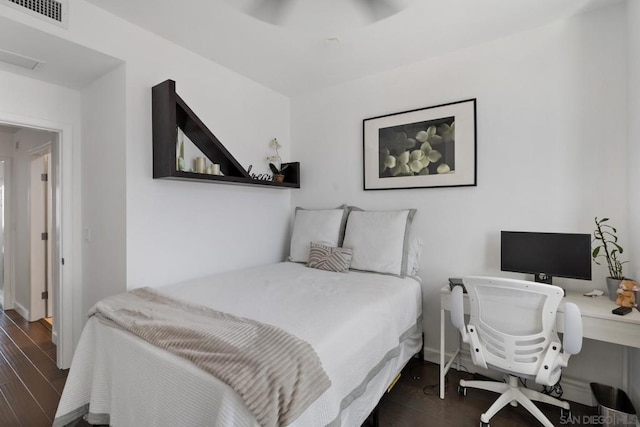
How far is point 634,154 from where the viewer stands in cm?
188

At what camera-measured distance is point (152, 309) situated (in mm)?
1661

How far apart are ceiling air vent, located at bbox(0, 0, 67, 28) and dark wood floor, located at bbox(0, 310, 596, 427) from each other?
2.42 meters

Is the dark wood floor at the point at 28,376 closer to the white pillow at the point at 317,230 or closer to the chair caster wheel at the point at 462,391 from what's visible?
the white pillow at the point at 317,230

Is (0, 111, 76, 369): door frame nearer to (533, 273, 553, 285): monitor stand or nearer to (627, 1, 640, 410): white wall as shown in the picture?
(533, 273, 553, 285): monitor stand

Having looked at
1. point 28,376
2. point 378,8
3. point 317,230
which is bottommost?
point 28,376

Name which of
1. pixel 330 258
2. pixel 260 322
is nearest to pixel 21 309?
pixel 330 258

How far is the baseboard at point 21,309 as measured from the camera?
385cm

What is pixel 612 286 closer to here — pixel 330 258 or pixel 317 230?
pixel 330 258

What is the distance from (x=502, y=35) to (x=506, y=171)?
1.05 metres

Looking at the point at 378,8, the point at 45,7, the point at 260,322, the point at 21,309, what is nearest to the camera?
the point at 378,8

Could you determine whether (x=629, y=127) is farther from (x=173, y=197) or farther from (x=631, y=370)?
(x=173, y=197)

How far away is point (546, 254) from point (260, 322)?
194 centimetres

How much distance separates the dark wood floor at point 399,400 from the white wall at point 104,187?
59 cm

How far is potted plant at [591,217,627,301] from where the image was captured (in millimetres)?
1898
